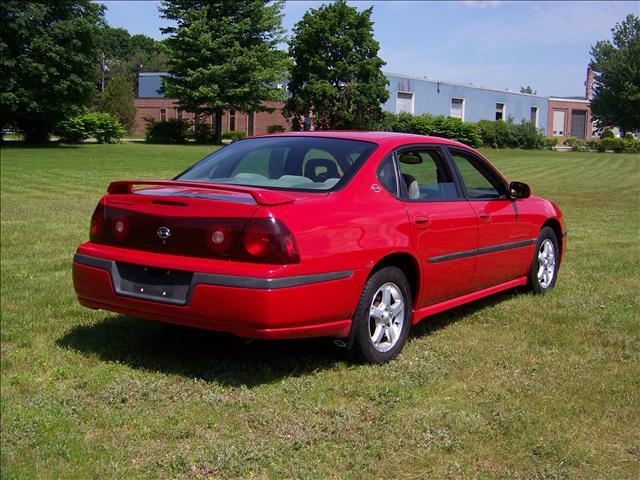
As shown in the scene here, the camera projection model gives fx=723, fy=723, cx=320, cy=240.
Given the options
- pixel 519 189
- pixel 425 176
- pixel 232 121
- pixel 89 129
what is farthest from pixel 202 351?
pixel 232 121

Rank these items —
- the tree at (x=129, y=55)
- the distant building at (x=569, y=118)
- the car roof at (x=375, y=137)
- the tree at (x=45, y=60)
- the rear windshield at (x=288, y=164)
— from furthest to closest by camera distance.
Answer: the tree at (x=129, y=55) < the distant building at (x=569, y=118) < the tree at (x=45, y=60) < the car roof at (x=375, y=137) < the rear windshield at (x=288, y=164)

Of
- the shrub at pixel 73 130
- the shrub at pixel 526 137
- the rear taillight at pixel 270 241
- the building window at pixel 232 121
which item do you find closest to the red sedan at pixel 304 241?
the rear taillight at pixel 270 241

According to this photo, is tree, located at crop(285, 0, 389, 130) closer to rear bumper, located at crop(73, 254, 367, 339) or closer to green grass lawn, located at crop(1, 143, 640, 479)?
green grass lawn, located at crop(1, 143, 640, 479)

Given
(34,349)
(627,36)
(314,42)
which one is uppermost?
(627,36)

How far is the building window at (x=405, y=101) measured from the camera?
64.9m

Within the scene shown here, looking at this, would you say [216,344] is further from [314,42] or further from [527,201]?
[314,42]

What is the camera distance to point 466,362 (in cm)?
470

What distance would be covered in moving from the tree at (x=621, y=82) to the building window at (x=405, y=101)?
2283 centimetres

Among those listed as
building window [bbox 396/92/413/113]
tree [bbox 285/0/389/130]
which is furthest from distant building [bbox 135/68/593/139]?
tree [bbox 285/0/389/130]

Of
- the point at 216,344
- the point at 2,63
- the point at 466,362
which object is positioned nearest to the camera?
the point at 466,362

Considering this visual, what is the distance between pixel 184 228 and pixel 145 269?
1.22 feet

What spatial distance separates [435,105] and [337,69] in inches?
689

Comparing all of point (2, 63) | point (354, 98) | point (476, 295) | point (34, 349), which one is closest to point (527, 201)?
point (476, 295)

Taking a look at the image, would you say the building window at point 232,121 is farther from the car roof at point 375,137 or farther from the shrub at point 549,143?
the car roof at point 375,137
